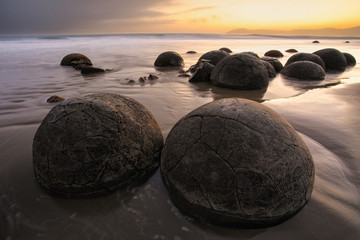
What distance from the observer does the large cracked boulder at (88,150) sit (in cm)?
195

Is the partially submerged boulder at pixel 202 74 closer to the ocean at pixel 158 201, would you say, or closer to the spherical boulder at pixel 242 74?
the spherical boulder at pixel 242 74

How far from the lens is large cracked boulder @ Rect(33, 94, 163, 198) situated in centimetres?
195

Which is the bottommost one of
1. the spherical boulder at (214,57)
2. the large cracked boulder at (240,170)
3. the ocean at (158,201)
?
the ocean at (158,201)

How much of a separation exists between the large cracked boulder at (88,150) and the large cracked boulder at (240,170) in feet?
1.49

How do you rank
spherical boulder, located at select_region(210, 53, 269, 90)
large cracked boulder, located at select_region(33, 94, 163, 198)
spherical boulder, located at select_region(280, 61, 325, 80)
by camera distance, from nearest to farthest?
large cracked boulder, located at select_region(33, 94, 163, 198) → spherical boulder, located at select_region(210, 53, 269, 90) → spherical boulder, located at select_region(280, 61, 325, 80)

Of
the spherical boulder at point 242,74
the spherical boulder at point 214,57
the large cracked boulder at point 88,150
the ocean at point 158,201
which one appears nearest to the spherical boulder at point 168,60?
the spherical boulder at point 214,57

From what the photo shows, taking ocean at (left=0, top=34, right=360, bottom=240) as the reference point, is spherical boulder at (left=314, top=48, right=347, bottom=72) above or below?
above

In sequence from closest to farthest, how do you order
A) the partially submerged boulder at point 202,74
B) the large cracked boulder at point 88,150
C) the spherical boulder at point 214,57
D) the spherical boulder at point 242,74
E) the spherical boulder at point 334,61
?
the large cracked boulder at point 88,150 → the spherical boulder at point 242,74 → the partially submerged boulder at point 202,74 → the spherical boulder at point 214,57 → the spherical boulder at point 334,61

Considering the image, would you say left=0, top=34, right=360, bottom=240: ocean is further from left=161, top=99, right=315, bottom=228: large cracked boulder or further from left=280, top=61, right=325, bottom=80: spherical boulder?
left=280, top=61, right=325, bottom=80: spherical boulder

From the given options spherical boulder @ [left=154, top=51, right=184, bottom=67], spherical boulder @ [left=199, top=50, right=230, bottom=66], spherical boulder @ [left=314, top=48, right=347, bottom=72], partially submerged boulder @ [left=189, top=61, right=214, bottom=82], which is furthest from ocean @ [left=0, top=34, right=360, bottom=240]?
spherical boulder @ [left=154, top=51, right=184, bottom=67]


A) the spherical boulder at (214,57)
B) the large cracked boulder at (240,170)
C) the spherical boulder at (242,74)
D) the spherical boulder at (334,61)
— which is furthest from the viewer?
the spherical boulder at (334,61)

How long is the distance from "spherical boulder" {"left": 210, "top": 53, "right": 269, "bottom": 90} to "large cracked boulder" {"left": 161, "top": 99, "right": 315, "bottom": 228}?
13.4 feet

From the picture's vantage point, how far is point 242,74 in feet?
19.1

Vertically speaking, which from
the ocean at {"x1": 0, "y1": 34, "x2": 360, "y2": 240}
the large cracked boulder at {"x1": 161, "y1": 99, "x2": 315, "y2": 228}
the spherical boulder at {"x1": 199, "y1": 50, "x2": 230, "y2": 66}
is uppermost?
the spherical boulder at {"x1": 199, "y1": 50, "x2": 230, "y2": 66}
